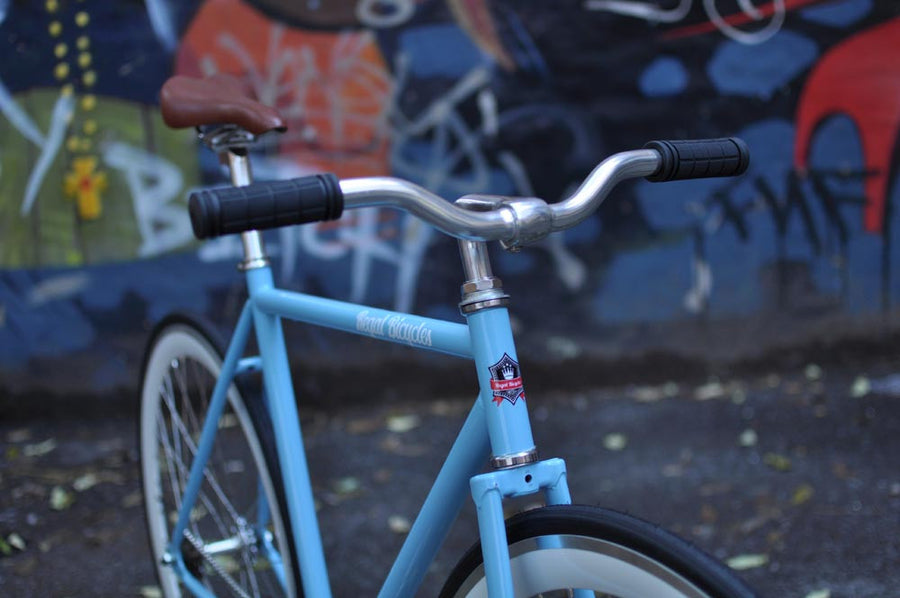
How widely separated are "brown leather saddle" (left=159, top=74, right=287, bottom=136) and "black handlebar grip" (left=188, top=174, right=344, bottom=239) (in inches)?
34.6

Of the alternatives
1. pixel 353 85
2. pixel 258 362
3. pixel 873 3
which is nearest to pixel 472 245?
pixel 258 362

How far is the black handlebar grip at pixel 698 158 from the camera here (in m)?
1.45

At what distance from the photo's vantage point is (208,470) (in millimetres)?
2340

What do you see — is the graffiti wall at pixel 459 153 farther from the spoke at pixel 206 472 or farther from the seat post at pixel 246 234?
the seat post at pixel 246 234

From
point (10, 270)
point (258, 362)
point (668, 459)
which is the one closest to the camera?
point (258, 362)

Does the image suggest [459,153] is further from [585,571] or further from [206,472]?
[585,571]

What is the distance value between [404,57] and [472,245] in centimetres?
342

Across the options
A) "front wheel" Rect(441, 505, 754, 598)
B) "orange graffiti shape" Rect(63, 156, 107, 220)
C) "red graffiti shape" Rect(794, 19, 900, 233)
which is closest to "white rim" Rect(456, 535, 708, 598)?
Answer: "front wheel" Rect(441, 505, 754, 598)

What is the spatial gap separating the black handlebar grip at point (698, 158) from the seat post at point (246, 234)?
3.27ft

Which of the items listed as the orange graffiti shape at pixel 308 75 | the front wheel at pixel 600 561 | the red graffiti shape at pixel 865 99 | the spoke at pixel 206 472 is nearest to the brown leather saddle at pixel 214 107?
the spoke at pixel 206 472

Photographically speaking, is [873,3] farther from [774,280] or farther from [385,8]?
[385,8]

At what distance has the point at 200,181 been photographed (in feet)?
14.8

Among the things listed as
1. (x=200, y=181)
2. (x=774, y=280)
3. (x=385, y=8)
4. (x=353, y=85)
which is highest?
(x=385, y=8)

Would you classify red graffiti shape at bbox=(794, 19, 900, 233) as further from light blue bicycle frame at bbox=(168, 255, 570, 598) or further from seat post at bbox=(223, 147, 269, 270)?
light blue bicycle frame at bbox=(168, 255, 570, 598)
